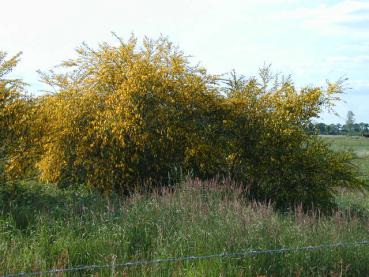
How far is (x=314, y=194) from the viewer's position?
12.6m

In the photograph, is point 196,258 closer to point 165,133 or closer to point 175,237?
point 175,237

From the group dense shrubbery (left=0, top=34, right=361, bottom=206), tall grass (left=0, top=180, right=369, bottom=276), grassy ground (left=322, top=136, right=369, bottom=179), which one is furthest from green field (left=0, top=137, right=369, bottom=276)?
grassy ground (left=322, top=136, right=369, bottom=179)

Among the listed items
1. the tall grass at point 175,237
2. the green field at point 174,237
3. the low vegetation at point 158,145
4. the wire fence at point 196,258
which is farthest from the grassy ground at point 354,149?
the wire fence at point 196,258

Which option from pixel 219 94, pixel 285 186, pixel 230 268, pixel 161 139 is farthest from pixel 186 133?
pixel 230 268

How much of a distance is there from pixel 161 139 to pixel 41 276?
5.93 meters

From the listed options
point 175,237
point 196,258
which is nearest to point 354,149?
point 175,237

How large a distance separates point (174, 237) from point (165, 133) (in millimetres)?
4501

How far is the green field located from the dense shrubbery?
242 cm

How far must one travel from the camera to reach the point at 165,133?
478 inches

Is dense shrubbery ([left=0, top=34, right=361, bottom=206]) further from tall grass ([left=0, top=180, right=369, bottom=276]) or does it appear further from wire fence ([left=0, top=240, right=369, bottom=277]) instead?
wire fence ([left=0, top=240, right=369, bottom=277])

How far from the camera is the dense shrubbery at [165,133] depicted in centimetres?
1196

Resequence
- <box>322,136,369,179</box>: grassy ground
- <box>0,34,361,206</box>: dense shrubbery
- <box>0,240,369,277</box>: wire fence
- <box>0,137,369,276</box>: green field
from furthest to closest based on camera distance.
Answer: <box>322,136,369,179</box>: grassy ground < <box>0,34,361,206</box>: dense shrubbery < <box>0,137,369,276</box>: green field < <box>0,240,369,277</box>: wire fence

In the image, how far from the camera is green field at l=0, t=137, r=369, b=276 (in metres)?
7.05

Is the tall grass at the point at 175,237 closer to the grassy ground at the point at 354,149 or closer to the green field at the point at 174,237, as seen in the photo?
the green field at the point at 174,237
